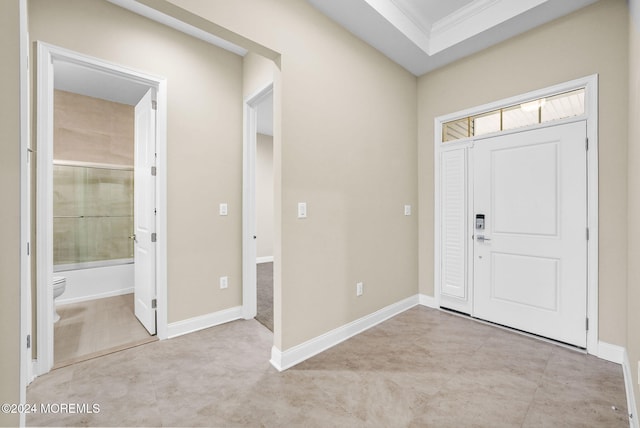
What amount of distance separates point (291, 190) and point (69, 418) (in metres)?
1.98

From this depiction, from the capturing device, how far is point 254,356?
2318 mm

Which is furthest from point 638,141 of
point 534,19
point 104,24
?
point 104,24

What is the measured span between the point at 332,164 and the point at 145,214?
2.00 m

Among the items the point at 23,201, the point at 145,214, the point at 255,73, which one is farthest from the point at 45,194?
the point at 255,73

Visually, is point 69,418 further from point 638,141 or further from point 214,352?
point 638,141

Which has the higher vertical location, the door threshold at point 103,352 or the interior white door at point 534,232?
the interior white door at point 534,232

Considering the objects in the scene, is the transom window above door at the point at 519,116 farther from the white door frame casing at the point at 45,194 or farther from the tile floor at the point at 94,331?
the tile floor at the point at 94,331

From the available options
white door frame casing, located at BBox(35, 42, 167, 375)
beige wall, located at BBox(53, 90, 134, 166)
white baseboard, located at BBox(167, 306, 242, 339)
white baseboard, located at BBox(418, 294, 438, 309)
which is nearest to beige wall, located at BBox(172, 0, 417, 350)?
white baseboard, located at BBox(418, 294, 438, 309)

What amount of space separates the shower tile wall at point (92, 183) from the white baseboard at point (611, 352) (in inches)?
229

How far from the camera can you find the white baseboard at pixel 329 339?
7.09 ft

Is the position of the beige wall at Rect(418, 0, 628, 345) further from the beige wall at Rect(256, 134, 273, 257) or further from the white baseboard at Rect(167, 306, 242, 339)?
the beige wall at Rect(256, 134, 273, 257)
